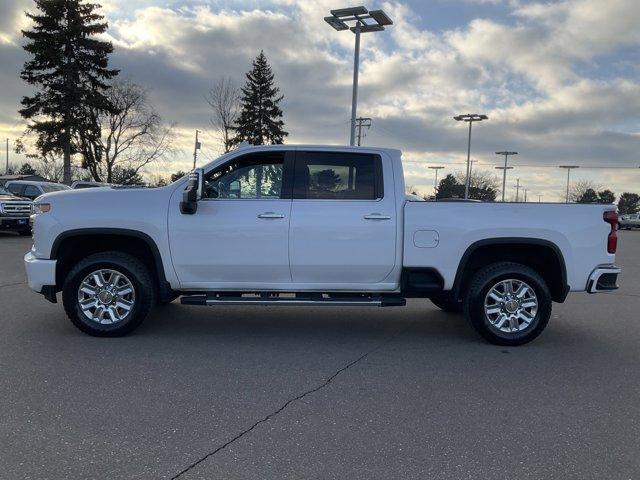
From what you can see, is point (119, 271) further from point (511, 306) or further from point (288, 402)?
point (511, 306)

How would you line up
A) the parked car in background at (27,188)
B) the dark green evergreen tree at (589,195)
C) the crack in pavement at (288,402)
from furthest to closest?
the dark green evergreen tree at (589,195), the parked car in background at (27,188), the crack in pavement at (288,402)

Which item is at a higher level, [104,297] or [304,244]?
[304,244]

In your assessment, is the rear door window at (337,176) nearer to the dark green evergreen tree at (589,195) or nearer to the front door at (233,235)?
the front door at (233,235)

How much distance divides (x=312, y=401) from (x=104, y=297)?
2762 millimetres

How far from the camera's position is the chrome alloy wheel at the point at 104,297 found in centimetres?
557

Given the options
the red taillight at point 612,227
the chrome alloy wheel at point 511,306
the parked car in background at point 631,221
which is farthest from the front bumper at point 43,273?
the parked car in background at point 631,221

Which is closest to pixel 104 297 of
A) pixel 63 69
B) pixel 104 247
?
pixel 104 247

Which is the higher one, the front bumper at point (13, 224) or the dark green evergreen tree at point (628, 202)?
the dark green evergreen tree at point (628, 202)

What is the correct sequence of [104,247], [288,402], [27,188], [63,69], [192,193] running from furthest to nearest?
[63,69]
[27,188]
[104,247]
[192,193]
[288,402]

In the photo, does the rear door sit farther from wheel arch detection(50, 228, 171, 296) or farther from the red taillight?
the red taillight

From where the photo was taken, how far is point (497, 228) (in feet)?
18.1

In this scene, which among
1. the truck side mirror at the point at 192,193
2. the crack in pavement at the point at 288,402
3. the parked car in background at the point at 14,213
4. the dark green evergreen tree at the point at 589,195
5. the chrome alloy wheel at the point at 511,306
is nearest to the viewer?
the crack in pavement at the point at 288,402

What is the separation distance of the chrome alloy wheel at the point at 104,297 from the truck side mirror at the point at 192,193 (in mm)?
992

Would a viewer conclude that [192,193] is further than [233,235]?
No
